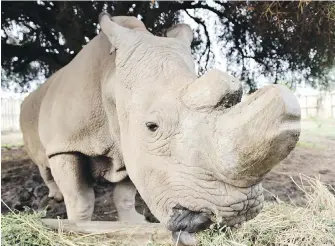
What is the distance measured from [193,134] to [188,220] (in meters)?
0.23

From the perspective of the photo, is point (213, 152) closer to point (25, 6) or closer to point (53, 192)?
point (53, 192)

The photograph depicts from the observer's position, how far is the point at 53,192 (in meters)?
2.82

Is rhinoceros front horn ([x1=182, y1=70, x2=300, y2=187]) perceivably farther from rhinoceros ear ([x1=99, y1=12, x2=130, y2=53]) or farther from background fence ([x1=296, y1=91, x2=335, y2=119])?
background fence ([x1=296, y1=91, x2=335, y2=119])

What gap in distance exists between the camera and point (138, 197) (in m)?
3.14

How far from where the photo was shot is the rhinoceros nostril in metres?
1.22

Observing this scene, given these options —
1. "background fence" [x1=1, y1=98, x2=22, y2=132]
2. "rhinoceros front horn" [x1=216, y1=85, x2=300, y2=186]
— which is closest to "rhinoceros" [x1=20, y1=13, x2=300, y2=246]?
"rhinoceros front horn" [x1=216, y1=85, x2=300, y2=186]

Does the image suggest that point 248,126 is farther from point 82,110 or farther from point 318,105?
point 318,105

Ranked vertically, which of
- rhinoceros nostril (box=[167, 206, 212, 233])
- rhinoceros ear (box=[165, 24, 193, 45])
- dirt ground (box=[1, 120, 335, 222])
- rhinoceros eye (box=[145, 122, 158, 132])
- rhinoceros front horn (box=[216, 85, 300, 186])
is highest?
rhinoceros ear (box=[165, 24, 193, 45])

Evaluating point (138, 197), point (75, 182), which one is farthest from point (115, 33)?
point (138, 197)

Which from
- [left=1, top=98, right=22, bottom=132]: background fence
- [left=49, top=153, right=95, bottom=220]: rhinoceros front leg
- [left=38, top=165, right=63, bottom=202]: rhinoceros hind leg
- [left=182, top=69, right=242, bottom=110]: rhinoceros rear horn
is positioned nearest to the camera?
[left=182, top=69, right=242, bottom=110]: rhinoceros rear horn

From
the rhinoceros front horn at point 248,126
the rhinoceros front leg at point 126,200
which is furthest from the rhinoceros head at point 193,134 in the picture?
the rhinoceros front leg at point 126,200

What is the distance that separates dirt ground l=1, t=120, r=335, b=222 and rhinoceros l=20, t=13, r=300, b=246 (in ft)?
1.15

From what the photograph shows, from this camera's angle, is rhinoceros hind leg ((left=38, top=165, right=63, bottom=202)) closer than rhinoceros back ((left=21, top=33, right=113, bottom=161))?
No

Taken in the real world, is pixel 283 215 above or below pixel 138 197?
above
